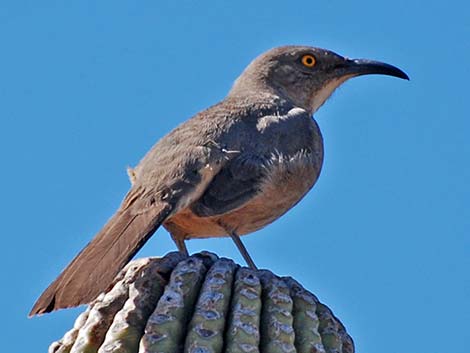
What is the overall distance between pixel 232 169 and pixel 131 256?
104 cm

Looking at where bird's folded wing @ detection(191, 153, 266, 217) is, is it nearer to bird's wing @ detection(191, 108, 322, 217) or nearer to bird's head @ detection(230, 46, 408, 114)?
bird's wing @ detection(191, 108, 322, 217)

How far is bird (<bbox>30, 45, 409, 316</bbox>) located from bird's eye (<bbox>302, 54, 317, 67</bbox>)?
82 cm

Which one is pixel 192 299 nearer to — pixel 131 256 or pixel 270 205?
pixel 131 256

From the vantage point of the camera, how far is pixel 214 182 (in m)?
6.37

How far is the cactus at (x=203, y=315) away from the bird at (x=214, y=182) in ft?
1.14

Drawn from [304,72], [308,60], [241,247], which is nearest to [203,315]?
[241,247]

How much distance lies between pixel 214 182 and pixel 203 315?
6.21ft

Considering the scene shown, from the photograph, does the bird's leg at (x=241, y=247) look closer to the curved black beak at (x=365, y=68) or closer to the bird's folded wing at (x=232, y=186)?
the bird's folded wing at (x=232, y=186)

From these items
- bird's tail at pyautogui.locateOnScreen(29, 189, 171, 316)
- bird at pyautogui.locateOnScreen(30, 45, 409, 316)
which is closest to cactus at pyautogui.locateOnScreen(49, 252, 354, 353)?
bird's tail at pyautogui.locateOnScreen(29, 189, 171, 316)

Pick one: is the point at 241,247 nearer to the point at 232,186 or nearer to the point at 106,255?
the point at 232,186

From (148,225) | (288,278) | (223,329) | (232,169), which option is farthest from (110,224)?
(223,329)

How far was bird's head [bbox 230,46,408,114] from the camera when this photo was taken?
8.30m

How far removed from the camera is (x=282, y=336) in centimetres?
456

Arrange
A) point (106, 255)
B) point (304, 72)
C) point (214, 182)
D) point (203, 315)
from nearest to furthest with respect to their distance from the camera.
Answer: point (203, 315), point (106, 255), point (214, 182), point (304, 72)
